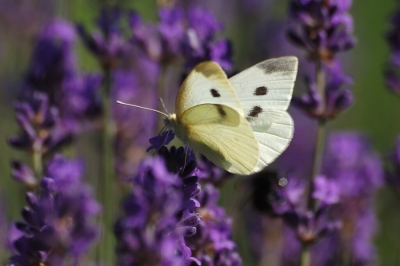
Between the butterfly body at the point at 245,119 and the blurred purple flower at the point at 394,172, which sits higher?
the butterfly body at the point at 245,119

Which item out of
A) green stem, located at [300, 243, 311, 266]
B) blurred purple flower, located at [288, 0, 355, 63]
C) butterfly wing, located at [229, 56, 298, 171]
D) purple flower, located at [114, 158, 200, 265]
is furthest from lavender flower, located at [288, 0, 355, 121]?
purple flower, located at [114, 158, 200, 265]

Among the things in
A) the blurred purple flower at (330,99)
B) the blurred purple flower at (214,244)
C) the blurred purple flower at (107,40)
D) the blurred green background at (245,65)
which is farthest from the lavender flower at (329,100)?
the blurred purple flower at (107,40)

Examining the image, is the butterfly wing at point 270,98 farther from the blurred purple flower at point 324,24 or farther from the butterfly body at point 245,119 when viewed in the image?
the blurred purple flower at point 324,24

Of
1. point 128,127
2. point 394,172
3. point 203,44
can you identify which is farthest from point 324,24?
point 128,127

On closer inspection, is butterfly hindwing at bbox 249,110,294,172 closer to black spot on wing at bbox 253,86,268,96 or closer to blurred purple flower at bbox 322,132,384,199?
black spot on wing at bbox 253,86,268,96

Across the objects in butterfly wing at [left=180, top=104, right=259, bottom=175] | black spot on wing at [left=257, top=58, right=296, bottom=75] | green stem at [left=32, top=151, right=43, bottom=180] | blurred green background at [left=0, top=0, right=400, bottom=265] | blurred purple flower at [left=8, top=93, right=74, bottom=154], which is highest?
black spot on wing at [left=257, top=58, right=296, bottom=75]

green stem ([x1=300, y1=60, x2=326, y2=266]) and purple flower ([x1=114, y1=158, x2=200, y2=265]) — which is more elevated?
purple flower ([x1=114, y1=158, x2=200, y2=265])

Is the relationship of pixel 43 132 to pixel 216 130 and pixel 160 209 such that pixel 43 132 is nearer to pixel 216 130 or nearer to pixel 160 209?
pixel 216 130

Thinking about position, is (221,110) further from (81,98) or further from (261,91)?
(81,98)

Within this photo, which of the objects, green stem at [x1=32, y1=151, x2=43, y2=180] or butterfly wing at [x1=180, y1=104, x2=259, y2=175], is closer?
butterfly wing at [x1=180, y1=104, x2=259, y2=175]
